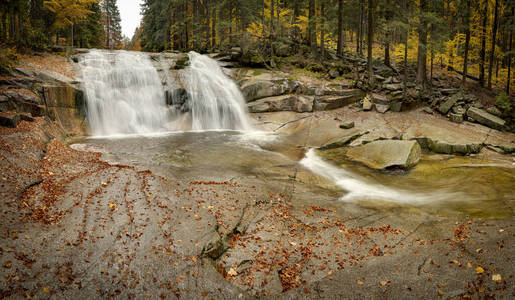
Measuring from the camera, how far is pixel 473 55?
22141 mm

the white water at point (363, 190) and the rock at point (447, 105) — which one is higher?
the rock at point (447, 105)

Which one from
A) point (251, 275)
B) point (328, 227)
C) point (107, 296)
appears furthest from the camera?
point (328, 227)

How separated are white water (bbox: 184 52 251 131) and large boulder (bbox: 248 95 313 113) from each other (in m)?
1.05

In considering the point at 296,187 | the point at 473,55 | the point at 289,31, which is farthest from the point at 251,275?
the point at 289,31

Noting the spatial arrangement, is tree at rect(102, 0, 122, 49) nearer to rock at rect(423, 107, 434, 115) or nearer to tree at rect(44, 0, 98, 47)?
tree at rect(44, 0, 98, 47)

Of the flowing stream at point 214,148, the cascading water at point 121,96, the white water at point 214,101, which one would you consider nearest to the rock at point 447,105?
the flowing stream at point 214,148

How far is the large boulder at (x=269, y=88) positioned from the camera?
1980cm

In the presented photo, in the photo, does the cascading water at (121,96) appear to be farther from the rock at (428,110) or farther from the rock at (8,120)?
the rock at (428,110)

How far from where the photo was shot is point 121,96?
17125mm

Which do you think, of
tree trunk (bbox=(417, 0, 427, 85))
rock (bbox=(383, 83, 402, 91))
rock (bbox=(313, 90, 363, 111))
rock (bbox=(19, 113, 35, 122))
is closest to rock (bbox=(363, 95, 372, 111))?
rock (bbox=(313, 90, 363, 111))

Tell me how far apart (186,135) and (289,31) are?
2263 cm

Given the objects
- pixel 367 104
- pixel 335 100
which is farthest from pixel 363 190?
pixel 335 100

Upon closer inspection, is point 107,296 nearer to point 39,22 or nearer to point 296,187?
point 296,187

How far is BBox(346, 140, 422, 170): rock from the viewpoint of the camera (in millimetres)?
11117
